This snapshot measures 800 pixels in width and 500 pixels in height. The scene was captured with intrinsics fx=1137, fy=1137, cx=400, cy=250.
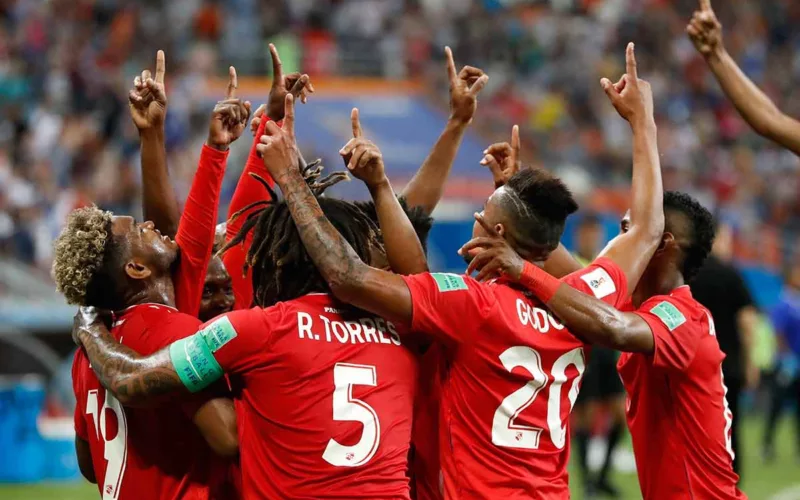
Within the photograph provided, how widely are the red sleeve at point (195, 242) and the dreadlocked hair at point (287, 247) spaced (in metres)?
0.26

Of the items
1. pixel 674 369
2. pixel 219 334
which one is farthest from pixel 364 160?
pixel 674 369

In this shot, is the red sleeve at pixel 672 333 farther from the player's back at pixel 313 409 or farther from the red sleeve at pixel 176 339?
the red sleeve at pixel 176 339

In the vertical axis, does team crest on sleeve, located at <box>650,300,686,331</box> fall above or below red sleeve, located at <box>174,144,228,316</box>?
below

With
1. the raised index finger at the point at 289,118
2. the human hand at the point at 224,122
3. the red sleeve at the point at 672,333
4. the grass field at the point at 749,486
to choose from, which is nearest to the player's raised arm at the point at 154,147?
the human hand at the point at 224,122

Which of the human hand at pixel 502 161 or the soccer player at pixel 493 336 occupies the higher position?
the human hand at pixel 502 161

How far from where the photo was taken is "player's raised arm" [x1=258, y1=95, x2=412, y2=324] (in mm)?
3719

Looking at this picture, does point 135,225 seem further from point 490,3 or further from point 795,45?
point 795,45

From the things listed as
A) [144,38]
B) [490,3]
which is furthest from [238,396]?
[490,3]

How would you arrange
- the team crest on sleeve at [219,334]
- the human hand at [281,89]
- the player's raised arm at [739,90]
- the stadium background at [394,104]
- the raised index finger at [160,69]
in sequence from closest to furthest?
the team crest on sleeve at [219,334] → the raised index finger at [160,69] → the player's raised arm at [739,90] → the human hand at [281,89] → the stadium background at [394,104]

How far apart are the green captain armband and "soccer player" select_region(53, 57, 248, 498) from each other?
0.81 ft

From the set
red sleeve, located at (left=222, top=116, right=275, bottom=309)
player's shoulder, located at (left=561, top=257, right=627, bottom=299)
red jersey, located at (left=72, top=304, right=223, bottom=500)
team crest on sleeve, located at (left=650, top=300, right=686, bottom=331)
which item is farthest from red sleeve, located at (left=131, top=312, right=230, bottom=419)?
team crest on sleeve, located at (left=650, top=300, right=686, bottom=331)

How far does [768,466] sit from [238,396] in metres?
9.86

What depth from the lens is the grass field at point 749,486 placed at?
10.1m

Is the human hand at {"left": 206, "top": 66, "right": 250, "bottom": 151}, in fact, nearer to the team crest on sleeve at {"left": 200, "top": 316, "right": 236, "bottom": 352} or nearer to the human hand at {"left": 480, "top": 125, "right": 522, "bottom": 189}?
the team crest on sleeve at {"left": 200, "top": 316, "right": 236, "bottom": 352}
